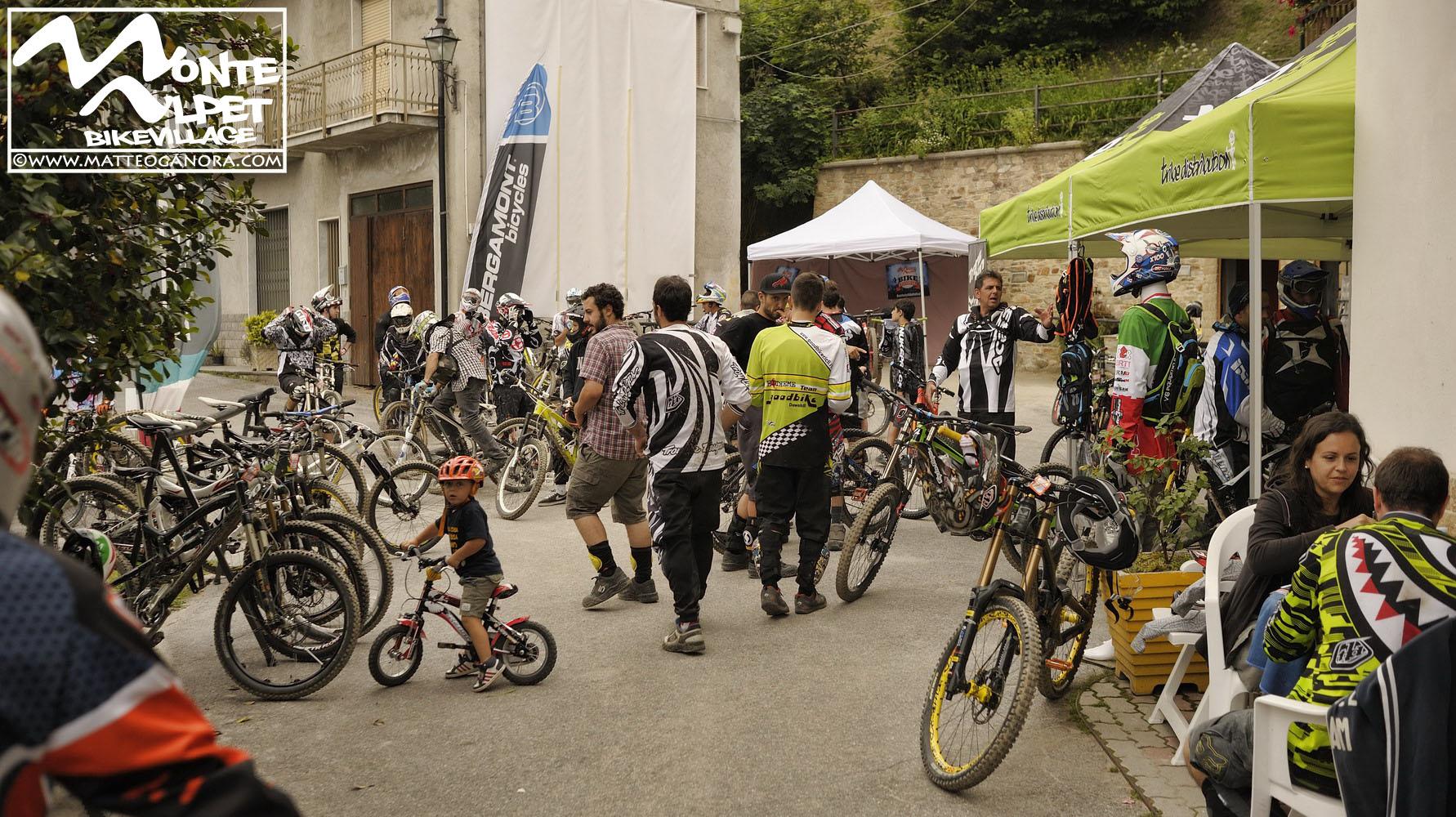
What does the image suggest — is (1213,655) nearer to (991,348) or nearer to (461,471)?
(461,471)

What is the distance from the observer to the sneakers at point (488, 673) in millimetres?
5934

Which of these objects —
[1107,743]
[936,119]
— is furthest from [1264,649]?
[936,119]

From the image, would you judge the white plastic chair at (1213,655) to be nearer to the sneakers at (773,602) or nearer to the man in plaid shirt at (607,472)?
the sneakers at (773,602)

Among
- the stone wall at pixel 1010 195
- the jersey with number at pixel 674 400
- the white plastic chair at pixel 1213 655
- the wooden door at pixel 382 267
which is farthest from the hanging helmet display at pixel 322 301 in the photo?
the stone wall at pixel 1010 195

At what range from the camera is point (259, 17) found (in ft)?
18.2

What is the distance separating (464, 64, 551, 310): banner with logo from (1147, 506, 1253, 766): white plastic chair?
50.4ft

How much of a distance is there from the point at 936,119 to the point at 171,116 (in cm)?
2359

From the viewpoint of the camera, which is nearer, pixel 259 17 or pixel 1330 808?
pixel 1330 808

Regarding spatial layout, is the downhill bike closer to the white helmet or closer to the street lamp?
the street lamp

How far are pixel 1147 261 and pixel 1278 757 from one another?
4.39 m

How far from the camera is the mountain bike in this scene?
173 inches

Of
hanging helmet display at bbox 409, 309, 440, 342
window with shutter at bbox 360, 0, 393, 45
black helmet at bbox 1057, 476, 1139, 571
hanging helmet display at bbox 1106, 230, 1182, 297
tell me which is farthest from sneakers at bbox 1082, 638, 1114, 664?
window with shutter at bbox 360, 0, 393, 45

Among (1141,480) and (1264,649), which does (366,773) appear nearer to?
(1264,649)

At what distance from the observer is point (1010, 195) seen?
24.6m
